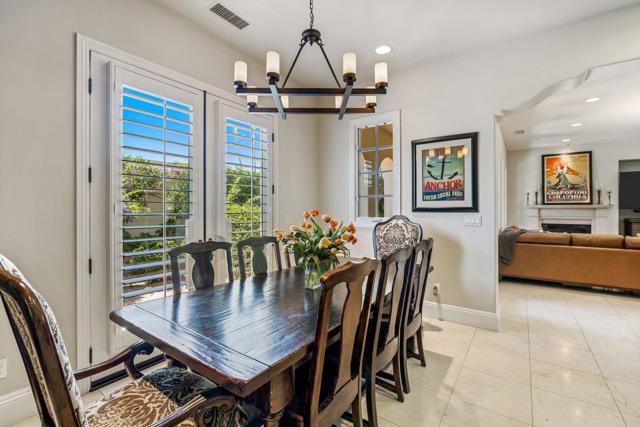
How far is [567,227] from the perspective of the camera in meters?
7.83

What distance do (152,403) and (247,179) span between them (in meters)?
2.39

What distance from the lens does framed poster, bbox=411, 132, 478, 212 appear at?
3.32 m

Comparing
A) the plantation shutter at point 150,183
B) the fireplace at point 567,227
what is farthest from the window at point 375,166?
the fireplace at point 567,227

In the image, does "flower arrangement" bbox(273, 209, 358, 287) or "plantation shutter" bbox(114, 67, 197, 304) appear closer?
"flower arrangement" bbox(273, 209, 358, 287)

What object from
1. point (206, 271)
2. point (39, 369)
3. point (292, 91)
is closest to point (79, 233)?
point (206, 271)

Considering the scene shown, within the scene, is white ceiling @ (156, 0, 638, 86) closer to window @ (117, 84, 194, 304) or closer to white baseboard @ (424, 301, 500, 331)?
window @ (117, 84, 194, 304)

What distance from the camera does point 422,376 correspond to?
91.6 inches

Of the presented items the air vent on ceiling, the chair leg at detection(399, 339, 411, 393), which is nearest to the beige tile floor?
the chair leg at detection(399, 339, 411, 393)

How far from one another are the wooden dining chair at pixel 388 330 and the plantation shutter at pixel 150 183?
5.98 feet

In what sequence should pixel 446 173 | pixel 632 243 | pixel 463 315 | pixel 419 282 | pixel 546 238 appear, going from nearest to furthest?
pixel 419 282 < pixel 463 315 < pixel 446 173 < pixel 632 243 < pixel 546 238

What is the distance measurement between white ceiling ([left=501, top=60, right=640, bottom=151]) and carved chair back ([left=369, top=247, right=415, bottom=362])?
2.63 metres

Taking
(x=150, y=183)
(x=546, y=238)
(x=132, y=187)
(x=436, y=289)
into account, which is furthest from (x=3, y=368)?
(x=546, y=238)

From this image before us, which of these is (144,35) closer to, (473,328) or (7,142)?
(7,142)

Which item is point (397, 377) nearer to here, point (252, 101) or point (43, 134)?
point (252, 101)
